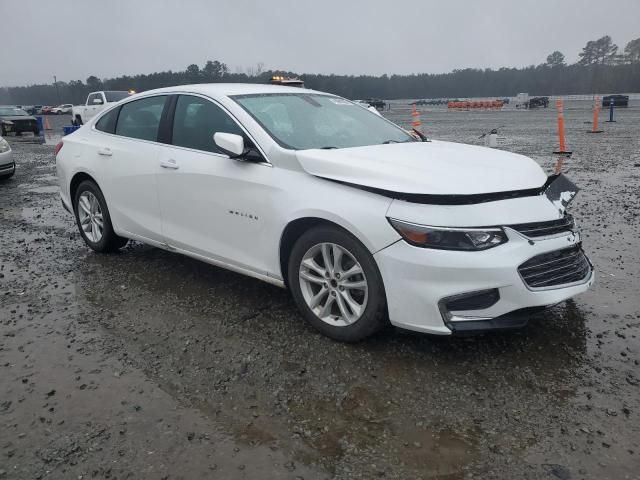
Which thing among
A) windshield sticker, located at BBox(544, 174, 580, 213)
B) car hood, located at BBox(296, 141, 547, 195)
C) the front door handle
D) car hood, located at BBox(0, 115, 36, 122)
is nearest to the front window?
the front door handle

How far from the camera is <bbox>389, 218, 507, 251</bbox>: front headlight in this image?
9.44 ft

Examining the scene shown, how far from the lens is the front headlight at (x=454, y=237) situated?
9.44 ft

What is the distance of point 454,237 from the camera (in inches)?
114

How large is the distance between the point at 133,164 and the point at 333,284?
231cm

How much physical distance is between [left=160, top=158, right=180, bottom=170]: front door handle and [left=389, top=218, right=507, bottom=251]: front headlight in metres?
2.12

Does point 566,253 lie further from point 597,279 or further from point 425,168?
point 597,279

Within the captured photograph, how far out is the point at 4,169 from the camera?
1037cm

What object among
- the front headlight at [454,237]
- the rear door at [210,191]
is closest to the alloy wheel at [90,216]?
the rear door at [210,191]

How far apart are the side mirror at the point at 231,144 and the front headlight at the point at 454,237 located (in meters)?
1.35

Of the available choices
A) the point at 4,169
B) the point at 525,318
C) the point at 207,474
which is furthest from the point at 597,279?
the point at 4,169

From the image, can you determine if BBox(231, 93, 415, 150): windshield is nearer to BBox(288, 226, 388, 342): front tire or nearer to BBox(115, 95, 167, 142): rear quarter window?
BBox(288, 226, 388, 342): front tire

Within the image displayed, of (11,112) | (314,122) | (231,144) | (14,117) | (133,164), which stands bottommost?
(133,164)

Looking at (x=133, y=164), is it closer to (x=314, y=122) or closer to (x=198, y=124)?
(x=198, y=124)

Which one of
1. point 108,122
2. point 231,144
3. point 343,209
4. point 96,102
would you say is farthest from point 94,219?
point 96,102
